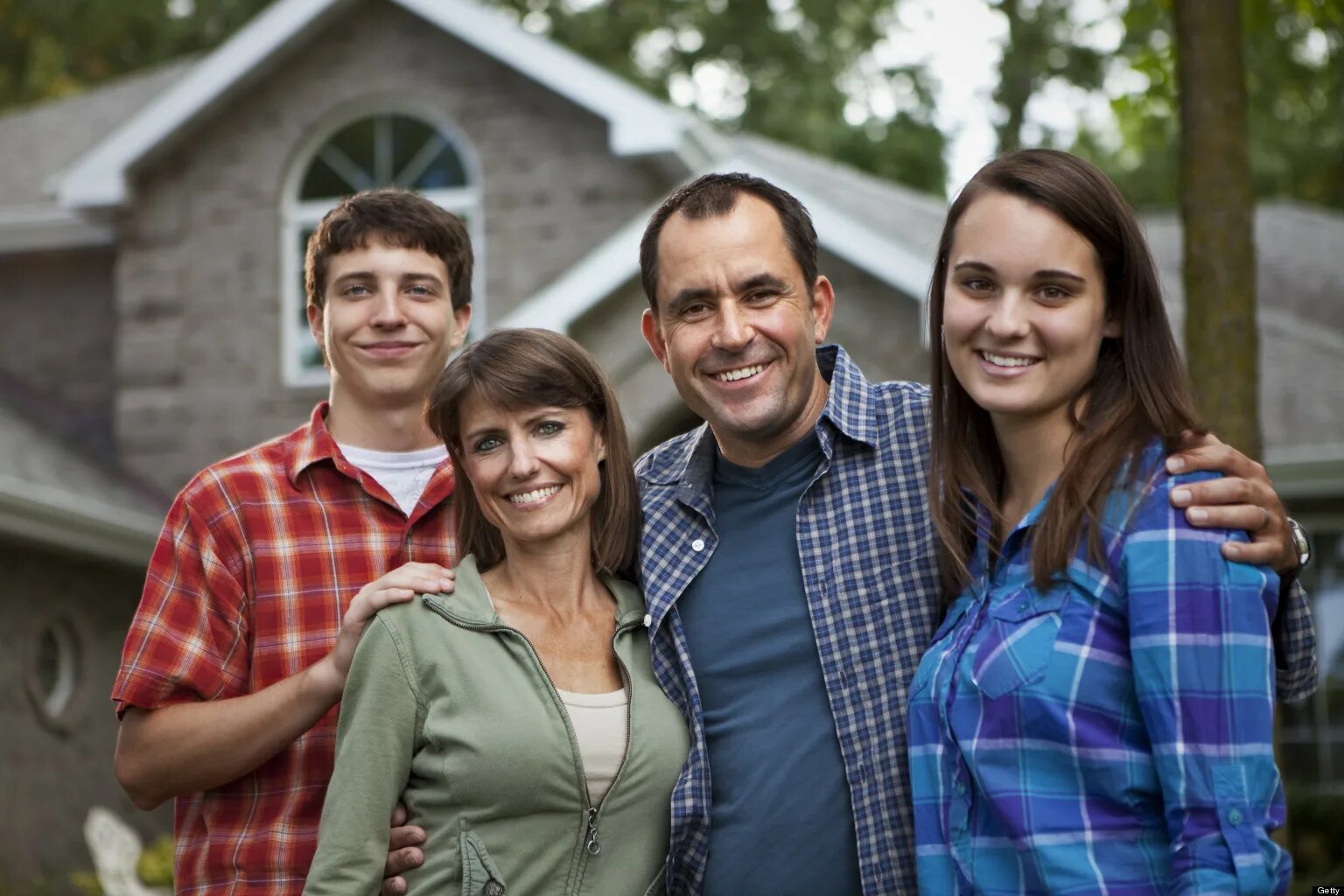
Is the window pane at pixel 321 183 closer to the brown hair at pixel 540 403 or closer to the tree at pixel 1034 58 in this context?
the brown hair at pixel 540 403

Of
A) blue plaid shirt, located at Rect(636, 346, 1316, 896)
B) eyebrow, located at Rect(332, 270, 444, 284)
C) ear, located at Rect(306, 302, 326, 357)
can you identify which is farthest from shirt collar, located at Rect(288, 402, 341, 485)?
blue plaid shirt, located at Rect(636, 346, 1316, 896)

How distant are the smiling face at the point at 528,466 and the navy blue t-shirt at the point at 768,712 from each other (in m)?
0.37

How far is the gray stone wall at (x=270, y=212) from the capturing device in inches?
491

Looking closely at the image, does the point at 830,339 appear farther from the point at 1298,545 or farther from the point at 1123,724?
the point at 1123,724

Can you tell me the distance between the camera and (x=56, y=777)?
1109cm

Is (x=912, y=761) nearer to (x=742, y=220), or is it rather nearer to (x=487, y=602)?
(x=487, y=602)

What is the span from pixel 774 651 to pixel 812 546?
0.25 meters

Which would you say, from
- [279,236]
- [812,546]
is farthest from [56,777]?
[812,546]

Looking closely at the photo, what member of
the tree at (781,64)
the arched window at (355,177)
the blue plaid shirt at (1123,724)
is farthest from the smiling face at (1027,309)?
the tree at (781,64)

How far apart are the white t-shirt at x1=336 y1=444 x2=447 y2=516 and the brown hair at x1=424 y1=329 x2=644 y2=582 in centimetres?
23

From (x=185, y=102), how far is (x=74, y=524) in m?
3.91

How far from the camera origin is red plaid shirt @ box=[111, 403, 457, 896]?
339 centimetres

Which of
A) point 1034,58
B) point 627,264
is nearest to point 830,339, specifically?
point 627,264

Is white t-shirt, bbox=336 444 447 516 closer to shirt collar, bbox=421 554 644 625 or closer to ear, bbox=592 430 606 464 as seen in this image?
shirt collar, bbox=421 554 644 625
